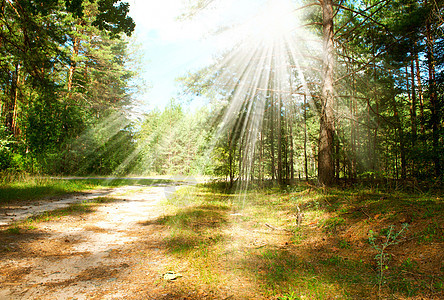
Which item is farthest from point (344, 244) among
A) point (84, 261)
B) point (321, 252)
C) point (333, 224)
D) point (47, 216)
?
point (47, 216)

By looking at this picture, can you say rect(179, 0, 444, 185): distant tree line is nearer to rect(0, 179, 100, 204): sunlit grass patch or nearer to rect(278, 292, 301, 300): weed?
rect(278, 292, 301, 300): weed

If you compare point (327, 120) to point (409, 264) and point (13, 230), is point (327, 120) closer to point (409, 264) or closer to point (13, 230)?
point (409, 264)

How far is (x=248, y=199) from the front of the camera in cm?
896

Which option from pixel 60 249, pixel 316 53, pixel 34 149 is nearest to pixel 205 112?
pixel 316 53

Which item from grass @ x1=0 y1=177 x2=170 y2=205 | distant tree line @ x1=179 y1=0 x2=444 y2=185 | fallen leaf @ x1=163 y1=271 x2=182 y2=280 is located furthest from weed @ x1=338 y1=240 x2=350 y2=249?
grass @ x1=0 y1=177 x2=170 y2=205

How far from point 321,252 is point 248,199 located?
18.7ft

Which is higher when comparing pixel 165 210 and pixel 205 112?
pixel 205 112

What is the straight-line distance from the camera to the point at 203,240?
12.4ft

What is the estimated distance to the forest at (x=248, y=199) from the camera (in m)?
2.40

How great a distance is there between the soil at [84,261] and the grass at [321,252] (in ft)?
1.36

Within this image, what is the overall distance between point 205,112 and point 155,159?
23.5m

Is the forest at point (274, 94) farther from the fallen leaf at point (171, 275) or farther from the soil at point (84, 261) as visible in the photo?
the fallen leaf at point (171, 275)

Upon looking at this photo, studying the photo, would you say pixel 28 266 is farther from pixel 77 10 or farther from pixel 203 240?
pixel 77 10

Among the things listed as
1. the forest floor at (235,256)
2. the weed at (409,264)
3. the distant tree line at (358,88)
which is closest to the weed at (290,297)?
the forest floor at (235,256)
